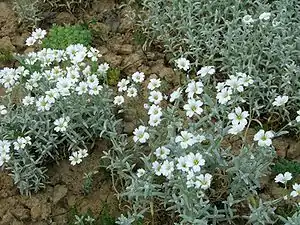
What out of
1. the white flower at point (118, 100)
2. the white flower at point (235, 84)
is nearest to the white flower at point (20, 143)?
the white flower at point (118, 100)

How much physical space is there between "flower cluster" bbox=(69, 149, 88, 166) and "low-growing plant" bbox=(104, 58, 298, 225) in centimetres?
19

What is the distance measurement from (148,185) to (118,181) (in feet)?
1.48

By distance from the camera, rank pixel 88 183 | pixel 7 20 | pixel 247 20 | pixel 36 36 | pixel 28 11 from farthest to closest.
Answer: pixel 7 20, pixel 28 11, pixel 36 36, pixel 247 20, pixel 88 183

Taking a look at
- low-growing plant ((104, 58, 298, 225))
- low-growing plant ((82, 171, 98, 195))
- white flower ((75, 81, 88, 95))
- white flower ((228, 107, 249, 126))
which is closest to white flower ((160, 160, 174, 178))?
low-growing plant ((104, 58, 298, 225))

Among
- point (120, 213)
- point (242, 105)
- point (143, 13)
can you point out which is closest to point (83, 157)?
point (120, 213)

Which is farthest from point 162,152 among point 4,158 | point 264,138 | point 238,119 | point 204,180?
point 4,158

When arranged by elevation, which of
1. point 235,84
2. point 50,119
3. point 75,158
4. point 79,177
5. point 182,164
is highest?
point 235,84

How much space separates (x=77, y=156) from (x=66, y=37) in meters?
1.07

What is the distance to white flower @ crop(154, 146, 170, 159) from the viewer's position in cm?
327

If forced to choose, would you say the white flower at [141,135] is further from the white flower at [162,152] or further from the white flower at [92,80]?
the white flower at [92,80]

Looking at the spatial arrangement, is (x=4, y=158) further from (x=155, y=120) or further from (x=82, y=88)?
(x=155, y=120)

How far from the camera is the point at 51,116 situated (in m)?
3.77

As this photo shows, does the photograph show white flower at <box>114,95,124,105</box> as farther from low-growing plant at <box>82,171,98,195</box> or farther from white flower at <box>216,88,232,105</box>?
white flower at <box>216,88,232,105</box>

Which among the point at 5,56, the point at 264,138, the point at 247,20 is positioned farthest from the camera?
the point at 5,56
